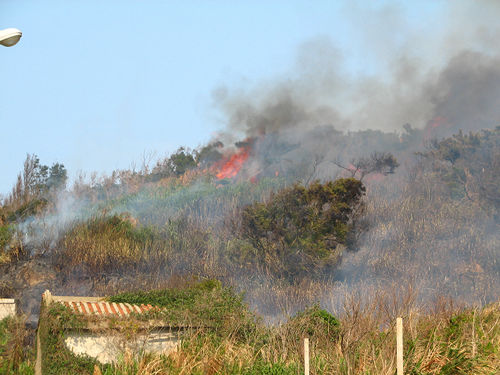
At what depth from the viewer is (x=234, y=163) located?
4756 centimetres

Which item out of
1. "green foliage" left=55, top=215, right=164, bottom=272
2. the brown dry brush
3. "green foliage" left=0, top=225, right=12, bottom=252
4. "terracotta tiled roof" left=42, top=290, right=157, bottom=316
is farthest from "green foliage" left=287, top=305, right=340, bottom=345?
"green foliage" left=0, top=225, right=12, bottom=252

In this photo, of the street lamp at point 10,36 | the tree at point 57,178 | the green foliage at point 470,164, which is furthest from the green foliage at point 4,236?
the green foliage at point 470,164

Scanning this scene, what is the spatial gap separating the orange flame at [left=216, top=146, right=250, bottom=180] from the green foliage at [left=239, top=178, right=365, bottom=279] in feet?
43.3

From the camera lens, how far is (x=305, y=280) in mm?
30547

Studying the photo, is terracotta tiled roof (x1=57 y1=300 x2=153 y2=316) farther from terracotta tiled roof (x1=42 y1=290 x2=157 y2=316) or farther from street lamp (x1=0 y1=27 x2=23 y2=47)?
street lamp (x1=0 y1=27 x2=23 y2=47)

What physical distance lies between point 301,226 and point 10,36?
79.1 feet

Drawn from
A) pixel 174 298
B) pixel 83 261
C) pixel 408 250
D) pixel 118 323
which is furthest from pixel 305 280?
pixel 118 323

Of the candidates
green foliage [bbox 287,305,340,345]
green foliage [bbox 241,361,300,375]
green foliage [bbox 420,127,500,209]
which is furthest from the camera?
green foliage [bbox 420,127,500,209]

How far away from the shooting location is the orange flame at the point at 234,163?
46.5m

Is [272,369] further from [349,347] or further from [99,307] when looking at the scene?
[99,307]

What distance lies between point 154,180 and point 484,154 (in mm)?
Answer: 20925

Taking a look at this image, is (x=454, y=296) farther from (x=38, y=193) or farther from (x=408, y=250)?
(x=38, y=193)

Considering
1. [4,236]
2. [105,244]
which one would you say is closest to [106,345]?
[105,244]

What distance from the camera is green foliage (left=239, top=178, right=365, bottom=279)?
31.4 meters
